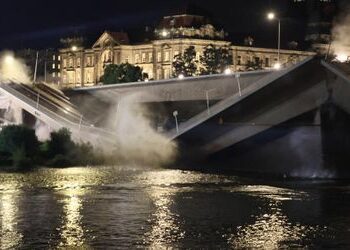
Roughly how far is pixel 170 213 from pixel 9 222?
6.87 m

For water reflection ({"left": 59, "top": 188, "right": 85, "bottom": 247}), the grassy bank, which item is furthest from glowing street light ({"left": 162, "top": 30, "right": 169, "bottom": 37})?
water reflection ({"left": 59, "top": 188, "right": 85, "bottom": 247})

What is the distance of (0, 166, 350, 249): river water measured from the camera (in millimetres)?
25188

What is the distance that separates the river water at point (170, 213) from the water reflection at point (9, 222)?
3cm

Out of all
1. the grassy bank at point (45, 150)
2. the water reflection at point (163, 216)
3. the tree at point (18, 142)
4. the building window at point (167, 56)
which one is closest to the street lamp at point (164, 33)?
the building window at point (167, 56)

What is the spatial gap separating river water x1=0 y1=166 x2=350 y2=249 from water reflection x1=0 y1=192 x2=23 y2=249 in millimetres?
32

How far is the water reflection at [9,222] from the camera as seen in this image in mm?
24484

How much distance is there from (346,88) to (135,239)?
3174 cm

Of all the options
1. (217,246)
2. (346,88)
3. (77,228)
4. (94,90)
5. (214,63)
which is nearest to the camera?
(217,246)

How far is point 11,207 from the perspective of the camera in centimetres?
3388

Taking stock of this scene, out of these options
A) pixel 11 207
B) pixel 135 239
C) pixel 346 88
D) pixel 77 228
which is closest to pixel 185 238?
pixel 135 239

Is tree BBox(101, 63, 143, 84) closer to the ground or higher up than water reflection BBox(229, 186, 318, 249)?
higher up

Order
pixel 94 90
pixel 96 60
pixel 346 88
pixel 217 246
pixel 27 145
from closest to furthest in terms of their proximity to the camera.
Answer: pixel 217 246 → pixel 346 88 → pixel 27 145 → pixel 94 90 → pixel 96 60

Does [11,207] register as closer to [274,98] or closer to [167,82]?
[274,98]

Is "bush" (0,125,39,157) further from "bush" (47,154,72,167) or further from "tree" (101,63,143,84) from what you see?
"tree" (101,63,143,84)
